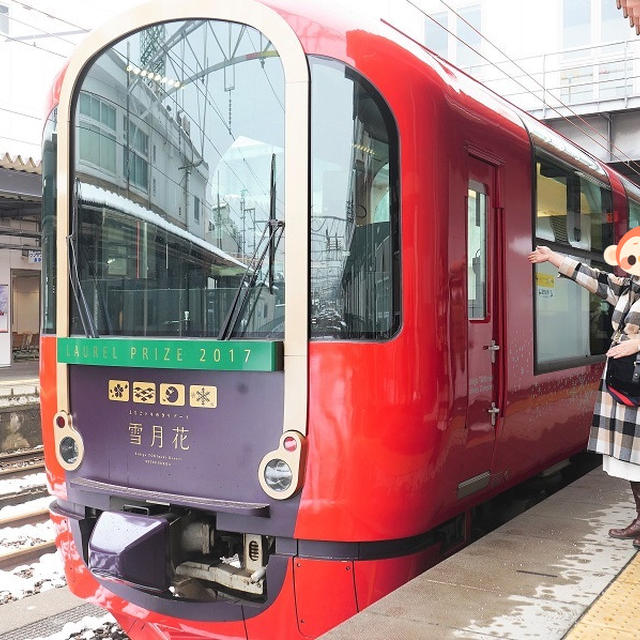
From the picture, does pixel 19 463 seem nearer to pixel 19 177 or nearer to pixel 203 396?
pixel 19 177

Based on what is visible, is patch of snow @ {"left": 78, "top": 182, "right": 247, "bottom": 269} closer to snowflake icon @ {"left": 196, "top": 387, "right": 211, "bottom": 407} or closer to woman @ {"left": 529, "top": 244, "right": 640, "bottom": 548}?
snowflake icon @ {"left": 196, "top": 387, "right": 211, "bottom": 407}

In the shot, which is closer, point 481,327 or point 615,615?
point 615,615

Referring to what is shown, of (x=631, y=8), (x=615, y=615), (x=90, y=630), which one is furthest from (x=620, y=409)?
(x=90, y=630)

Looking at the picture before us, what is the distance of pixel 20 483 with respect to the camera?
8.41 meters

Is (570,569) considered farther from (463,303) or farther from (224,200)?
(224,200)

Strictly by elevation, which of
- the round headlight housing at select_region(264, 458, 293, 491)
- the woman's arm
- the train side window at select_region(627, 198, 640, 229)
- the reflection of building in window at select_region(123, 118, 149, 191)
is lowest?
the round headlight housing at select_region(264, 458, 293, 491)

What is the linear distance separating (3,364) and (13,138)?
16.7 feet

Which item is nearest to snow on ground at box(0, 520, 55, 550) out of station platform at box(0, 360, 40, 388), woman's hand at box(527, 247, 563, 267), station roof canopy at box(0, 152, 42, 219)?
woman's hand at box(527, 247, 563, 267)

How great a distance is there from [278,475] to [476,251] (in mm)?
1531

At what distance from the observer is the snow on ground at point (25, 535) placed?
622cm

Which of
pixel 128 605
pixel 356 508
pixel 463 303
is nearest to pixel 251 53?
pixel 463 303

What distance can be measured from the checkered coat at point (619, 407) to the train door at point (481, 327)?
1.72 feet

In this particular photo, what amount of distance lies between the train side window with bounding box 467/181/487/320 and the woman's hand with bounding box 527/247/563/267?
473 mm

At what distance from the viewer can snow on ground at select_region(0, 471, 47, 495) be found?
26.4 feet
